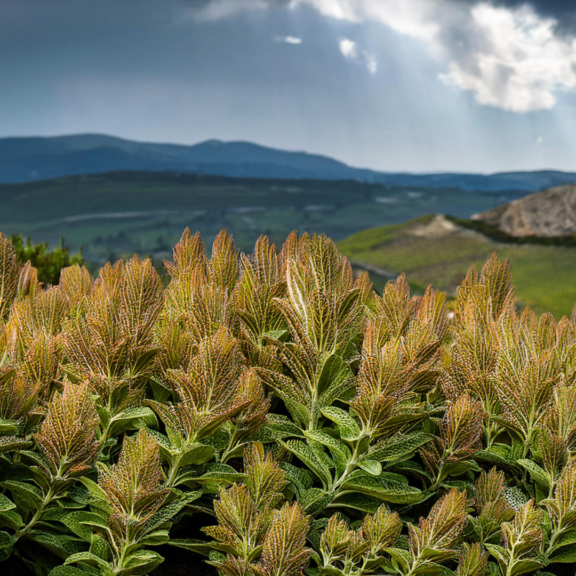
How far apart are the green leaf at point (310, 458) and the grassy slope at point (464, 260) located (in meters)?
15.9

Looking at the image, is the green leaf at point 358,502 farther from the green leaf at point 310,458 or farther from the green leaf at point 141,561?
the green leaf at point 141,561

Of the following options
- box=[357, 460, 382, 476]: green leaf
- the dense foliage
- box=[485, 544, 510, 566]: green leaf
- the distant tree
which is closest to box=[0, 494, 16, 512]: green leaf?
the dense foliage

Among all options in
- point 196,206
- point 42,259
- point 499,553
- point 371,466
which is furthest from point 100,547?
point 196,206

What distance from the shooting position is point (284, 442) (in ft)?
2.81

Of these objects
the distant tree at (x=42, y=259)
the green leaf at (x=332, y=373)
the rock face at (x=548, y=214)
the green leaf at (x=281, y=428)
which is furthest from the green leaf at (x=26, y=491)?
the rock face at (x=548, y=214)

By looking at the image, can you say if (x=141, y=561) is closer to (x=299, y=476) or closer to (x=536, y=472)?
(x=299, y=476)

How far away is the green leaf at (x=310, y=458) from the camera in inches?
33.2

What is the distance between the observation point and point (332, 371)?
2.99 feet

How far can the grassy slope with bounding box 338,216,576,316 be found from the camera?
60.2 ft

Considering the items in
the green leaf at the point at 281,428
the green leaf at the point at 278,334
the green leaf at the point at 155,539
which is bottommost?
the green leaf at the point at 155,539

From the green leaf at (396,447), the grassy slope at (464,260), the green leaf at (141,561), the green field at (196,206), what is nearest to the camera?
the green leaf at (141,561)

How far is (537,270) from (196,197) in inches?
2416

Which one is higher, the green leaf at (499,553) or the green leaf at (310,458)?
the green leaf at (310,458)

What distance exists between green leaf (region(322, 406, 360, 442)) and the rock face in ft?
72.6
